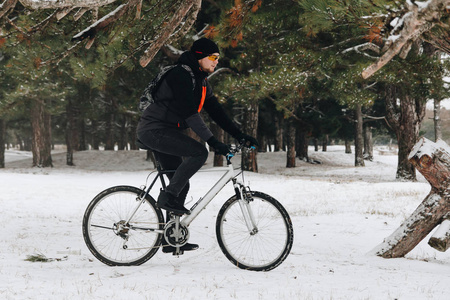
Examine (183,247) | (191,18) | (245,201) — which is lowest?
(183,247)

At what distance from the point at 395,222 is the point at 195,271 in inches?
184

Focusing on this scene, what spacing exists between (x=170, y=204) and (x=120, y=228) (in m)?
0.66

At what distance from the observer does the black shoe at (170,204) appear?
3912 mm

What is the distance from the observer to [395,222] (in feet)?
23.5

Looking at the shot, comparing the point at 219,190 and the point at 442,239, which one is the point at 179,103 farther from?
the point at 442,239

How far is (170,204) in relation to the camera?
12.9ft

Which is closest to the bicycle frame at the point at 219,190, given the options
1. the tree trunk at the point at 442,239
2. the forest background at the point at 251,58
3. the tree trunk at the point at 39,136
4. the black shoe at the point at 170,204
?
the black shoe at the point at 170,204

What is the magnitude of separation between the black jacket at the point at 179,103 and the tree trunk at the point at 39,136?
72.9 feet

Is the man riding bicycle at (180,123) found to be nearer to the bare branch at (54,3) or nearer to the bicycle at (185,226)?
the bicycle at (185,226)

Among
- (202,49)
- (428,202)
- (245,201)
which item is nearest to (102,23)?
(202,49)

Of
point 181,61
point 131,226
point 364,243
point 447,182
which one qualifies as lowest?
point 364,243

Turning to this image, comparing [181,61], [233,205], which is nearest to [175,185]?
[233,205]

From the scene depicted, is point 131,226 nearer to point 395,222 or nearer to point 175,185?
point 175,185

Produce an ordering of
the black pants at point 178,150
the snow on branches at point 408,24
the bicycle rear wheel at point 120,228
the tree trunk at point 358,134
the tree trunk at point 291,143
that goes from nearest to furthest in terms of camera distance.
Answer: the snow on branches at point 408,24
the black pants at point 178,150
the bicycle rear wheel at point 120,228
the tree trunk at point 291,143
the tree trunk at point 358,134
